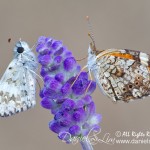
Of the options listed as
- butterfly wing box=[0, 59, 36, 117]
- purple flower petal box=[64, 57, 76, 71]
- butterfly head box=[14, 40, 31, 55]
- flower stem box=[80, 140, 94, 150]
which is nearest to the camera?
flower stem box=[80, 140, 94, 150]

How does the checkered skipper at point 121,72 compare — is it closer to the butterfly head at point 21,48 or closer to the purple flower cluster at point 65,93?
the purple flower cluster at point 65,93

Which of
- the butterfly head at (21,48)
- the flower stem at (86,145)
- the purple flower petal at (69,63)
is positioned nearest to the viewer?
the flower stem at (86,145)

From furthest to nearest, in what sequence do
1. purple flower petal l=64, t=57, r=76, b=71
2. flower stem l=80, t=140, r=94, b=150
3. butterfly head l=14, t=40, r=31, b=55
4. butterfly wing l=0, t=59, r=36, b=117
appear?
butterfly head l=14, t=40, r=31, b=55 < butterfly wing l=0, t=59, r=36, b=117 < purple flower petal l=64, t=57, r=76, b=71 < flower stem l=80, t=140, r=94, b=150

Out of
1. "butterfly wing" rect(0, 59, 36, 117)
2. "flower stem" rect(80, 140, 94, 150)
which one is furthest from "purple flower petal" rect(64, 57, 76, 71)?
"butterfly wing" rect(0, 59, 36, 117)

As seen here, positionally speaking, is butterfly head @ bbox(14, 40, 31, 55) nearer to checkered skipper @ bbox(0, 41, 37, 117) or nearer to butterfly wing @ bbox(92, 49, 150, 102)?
checkered skipper @ bbox(0, 41, 37, 117)

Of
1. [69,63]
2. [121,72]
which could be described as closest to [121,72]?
[121,72]

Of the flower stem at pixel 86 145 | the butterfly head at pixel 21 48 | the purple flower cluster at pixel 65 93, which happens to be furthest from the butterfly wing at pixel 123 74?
the butterfly head at pixel 21 48
